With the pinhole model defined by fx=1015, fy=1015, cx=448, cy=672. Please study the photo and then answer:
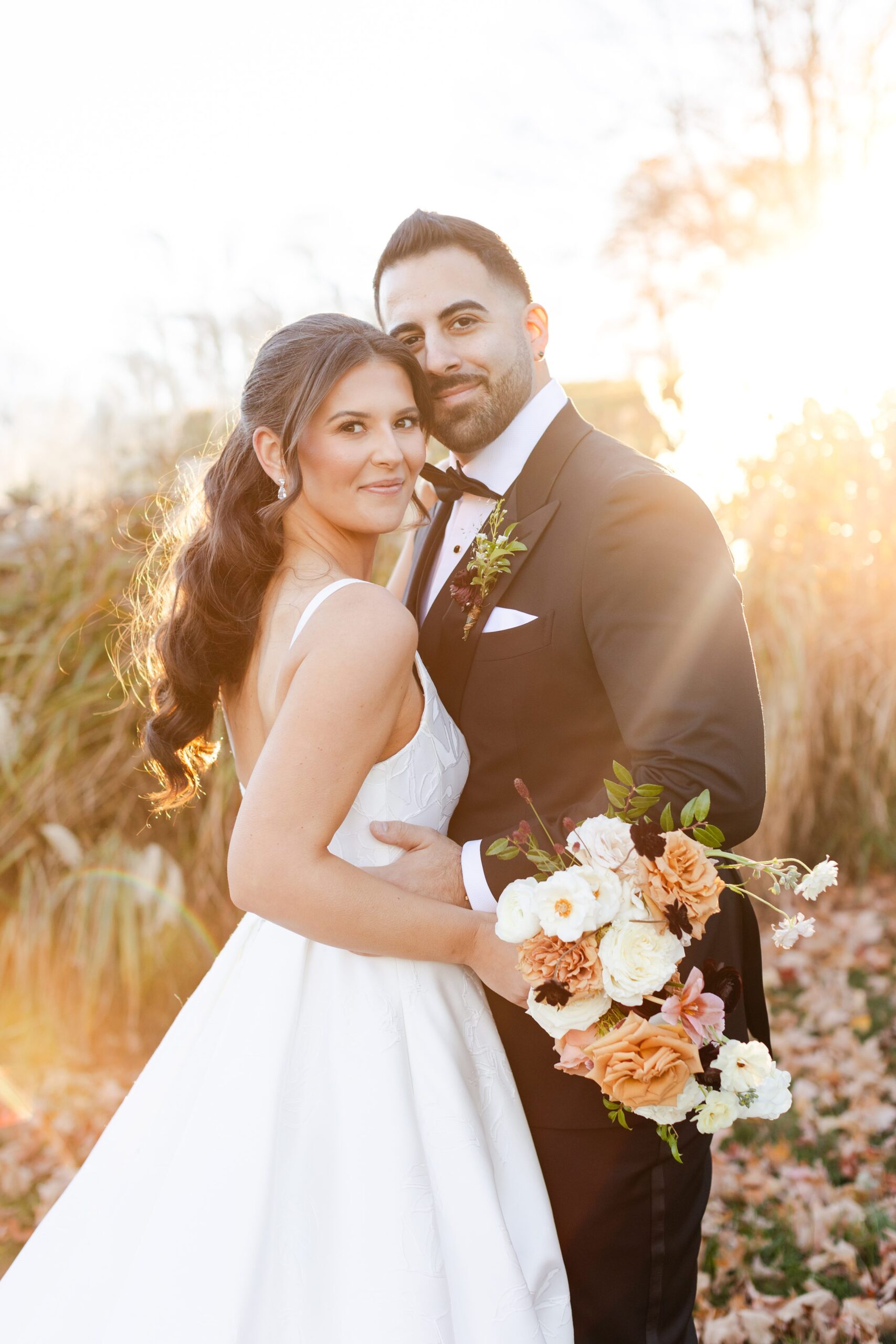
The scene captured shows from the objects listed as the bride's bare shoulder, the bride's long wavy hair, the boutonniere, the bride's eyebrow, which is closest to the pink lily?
the bride's bare shoulder

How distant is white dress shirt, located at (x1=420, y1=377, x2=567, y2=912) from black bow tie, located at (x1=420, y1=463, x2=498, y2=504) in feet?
0.08

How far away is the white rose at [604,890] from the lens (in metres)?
1.66

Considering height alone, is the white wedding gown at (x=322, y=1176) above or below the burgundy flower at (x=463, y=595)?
below

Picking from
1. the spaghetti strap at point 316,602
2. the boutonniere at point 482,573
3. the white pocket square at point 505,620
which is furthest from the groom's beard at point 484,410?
the spaghetti strap at point 316,602

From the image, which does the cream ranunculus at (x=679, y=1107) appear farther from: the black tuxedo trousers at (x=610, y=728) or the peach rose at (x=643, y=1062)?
the black tuxedo trousers at (x=610, y=728)

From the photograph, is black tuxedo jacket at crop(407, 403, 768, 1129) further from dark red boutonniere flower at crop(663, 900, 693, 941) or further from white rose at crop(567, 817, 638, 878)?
dark red boutonniere flower at crop(663, 900, 693, 941)

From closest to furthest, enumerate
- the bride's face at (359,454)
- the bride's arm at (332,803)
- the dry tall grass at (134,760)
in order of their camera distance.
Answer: the bride's arm at (332,803), the bride's face at (359,454), the dry tall grass at (134,760)

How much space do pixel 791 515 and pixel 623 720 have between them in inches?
165

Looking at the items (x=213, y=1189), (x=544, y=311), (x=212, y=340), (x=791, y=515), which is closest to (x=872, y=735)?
(x=791, y=515)

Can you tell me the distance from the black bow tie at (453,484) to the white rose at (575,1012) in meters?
1.29

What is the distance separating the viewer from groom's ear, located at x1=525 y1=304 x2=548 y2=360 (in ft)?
8.92

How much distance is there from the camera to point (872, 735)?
5523 mm

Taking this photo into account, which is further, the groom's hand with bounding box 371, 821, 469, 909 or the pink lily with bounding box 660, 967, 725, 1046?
the groom's hand with bounding box 371, 821, 469, 909

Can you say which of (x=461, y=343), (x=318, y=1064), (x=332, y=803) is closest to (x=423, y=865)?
(x=332, y=803)
